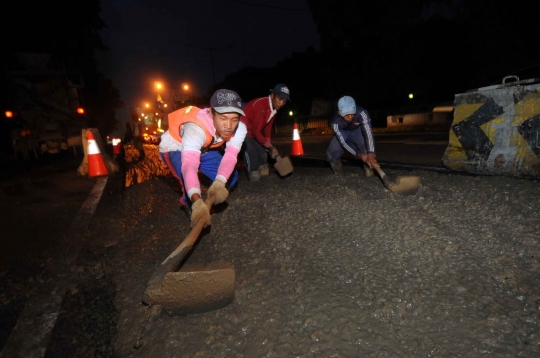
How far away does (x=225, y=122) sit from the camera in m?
2.67

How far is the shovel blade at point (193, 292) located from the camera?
63.5 inches

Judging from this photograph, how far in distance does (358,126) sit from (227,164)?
93.9 inches

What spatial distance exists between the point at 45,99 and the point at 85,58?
10087 mm

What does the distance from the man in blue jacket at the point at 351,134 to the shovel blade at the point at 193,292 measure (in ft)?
8.60

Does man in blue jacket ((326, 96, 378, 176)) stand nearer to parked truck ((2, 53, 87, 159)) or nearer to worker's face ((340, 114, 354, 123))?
worker's face ((340, 114, 354, 123))

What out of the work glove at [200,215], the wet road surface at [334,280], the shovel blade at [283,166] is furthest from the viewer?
the shovel blade at [283,166]

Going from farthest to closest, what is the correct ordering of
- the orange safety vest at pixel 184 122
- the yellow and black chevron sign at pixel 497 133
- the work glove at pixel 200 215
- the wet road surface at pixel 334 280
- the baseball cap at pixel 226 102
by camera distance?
the yellow and black chevron sign at pixel 497 133 < the orange safety vest at pixel 184 122 < the baseball cap at pixel 226 102 < the work glove at pixel 200 215 < the wet road surface at pixel 334 280

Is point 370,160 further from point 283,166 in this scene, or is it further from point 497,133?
point 497,133

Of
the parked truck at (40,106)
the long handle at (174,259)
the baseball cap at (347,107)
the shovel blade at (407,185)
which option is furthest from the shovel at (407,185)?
the parked truck at (40,106)

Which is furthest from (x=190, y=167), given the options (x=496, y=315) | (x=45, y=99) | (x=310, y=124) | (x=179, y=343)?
(x=310, y=124)

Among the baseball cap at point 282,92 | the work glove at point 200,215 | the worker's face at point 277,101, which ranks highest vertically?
the baseball cap at point 282,92

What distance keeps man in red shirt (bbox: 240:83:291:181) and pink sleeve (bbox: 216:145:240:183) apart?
1.57m

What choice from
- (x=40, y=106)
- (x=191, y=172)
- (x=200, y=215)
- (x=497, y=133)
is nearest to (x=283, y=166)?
(x=191, y=172)

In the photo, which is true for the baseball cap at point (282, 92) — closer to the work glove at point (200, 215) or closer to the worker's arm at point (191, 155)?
the worker's arm at point (191, 155)
